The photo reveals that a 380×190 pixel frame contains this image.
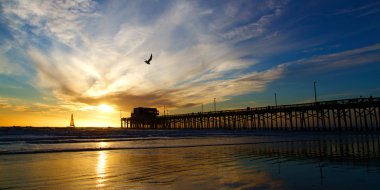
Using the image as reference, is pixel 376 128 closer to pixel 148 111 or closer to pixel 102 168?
pixel 102 168

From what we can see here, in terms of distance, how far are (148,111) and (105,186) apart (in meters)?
91.5

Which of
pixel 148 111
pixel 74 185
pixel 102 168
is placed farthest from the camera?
pixel 148 111

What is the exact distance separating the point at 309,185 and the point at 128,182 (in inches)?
147

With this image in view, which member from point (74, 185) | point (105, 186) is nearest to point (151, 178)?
point (105, 186)

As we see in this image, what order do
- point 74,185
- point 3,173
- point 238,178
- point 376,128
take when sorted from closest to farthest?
point 74,185 < point 238,178 < point 3,173 < point 376,128

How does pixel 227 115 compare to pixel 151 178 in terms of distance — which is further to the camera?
pixel 227 115

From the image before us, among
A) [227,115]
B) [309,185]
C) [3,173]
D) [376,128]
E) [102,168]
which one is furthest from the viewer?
[227,115]

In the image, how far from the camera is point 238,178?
717 centimetres

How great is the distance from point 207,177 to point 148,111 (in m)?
90.9

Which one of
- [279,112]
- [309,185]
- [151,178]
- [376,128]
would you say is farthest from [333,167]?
[279,112]

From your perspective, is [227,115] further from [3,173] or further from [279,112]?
[3,173]

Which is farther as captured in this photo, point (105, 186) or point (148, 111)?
point (148, 111)

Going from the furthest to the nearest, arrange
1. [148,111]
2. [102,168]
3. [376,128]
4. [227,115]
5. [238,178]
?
1. [148,111]
2. [227,115]
3. [376,128]
4. [102,168]
5. [238,178]

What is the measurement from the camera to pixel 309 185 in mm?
6285
